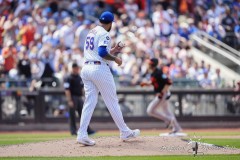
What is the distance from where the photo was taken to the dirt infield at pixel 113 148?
14.0m

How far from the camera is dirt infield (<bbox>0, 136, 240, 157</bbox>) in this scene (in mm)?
14016

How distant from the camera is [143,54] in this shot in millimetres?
26703

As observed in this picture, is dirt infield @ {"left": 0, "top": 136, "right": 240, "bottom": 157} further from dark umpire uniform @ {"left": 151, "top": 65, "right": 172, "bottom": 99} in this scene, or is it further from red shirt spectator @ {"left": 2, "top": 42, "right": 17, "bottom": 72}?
red shirt spectator @ {"left": 2, "top": 42, "right": 17, "bottom": 72}

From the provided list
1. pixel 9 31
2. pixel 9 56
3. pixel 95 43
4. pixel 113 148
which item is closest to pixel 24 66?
pixel 9 56

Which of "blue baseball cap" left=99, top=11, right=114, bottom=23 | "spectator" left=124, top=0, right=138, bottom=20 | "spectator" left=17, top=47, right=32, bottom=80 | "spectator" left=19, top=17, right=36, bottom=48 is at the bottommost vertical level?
"spectator" left=17, top=47, right=32, bottom=80

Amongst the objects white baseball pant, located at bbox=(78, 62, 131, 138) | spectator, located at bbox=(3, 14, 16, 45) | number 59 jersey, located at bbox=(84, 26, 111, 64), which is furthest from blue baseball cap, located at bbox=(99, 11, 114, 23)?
spectator, located at bbox=(3, 14, 16, 45)

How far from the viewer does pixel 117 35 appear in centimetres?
2792

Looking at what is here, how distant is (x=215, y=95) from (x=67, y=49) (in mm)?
5594

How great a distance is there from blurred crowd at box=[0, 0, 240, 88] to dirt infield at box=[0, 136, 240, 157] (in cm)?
966

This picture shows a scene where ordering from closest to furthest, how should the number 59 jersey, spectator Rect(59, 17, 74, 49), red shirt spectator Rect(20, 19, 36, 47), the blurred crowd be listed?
the number 59 jersey → the blurred crowd → red shirt spectator Rect(20, 19, 36, 47) → spectator Rect(59, 17, 74, 49)

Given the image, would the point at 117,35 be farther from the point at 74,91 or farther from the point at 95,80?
the point at 95,80

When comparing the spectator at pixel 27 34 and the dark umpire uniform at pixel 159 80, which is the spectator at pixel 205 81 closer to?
the dark umpire uniform at pixel 159 80

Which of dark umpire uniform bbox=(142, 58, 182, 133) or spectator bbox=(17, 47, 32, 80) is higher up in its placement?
spectator bbox=(17, 47, 32, 80)

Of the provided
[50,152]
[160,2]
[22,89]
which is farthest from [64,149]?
[160,2]
